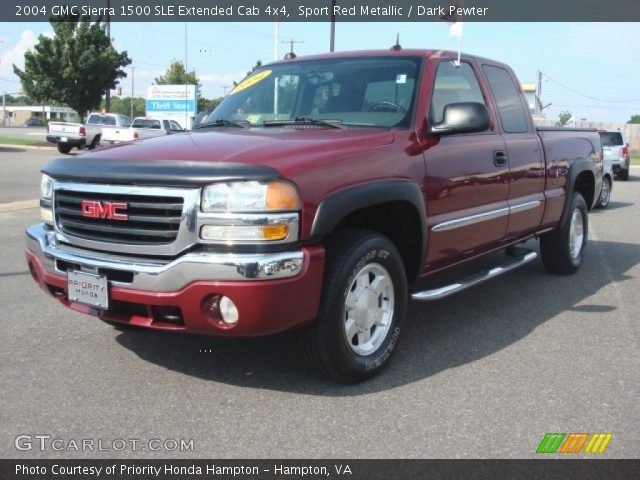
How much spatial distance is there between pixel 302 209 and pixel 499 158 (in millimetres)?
2282

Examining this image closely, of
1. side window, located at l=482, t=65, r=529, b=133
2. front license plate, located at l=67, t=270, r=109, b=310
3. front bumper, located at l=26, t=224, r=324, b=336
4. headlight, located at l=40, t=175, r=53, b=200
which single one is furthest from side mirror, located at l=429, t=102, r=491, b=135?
headlight, located at l=40, t=175, r=53, b=200

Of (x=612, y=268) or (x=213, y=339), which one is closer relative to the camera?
(x=213, y=339)

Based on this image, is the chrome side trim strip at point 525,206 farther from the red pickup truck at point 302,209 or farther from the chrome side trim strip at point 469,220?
the chrome side trim strip at point 469,220

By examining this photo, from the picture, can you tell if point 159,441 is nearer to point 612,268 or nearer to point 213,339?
point 213,339

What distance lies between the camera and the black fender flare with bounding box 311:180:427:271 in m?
3.34

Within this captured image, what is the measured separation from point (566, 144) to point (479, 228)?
2151 mm

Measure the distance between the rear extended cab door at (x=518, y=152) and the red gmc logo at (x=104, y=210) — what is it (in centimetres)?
304

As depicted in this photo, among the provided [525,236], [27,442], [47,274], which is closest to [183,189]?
[47,274]

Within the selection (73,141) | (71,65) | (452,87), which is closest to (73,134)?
(73,141)

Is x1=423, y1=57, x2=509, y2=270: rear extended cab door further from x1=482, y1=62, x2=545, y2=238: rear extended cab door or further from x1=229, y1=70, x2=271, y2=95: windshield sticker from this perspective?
x1=229, y1=70, x2=271, y2=95: windshield sticker

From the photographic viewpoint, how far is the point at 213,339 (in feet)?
14.6

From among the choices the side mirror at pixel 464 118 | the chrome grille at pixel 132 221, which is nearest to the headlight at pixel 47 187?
the chrome grille at pixel 132 221

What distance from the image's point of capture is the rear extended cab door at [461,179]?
427 centimetres

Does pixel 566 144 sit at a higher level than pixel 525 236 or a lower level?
higher
